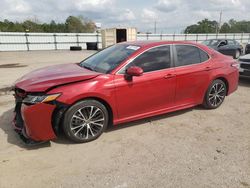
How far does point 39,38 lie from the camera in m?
31.0

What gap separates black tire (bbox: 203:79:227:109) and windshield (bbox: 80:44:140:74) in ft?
6.60

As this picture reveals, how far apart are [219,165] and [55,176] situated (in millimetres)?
2183

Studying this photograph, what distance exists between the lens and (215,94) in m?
5.31

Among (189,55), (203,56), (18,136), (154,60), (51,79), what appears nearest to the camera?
(51,79)

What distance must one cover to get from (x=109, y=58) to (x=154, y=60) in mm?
852

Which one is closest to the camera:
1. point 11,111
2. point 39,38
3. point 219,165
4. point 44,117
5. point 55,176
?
point 55,176

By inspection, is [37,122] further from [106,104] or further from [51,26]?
[51,26]

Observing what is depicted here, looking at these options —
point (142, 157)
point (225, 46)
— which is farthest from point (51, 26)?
point (142, 157)

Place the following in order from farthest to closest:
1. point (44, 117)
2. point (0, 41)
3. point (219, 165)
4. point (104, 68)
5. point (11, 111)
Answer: point (0, 41) → point (11, 111) → point (104, 68) → point (44, 117) → point (219, 165)

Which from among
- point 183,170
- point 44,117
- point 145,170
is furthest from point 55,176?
point 183,170

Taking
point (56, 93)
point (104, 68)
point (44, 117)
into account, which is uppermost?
point (104, 68)

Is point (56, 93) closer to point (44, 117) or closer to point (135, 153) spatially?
point (44, 117)

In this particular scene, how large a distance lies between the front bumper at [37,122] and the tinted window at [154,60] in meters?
1.64

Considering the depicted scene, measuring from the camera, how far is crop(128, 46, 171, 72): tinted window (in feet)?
13.8
